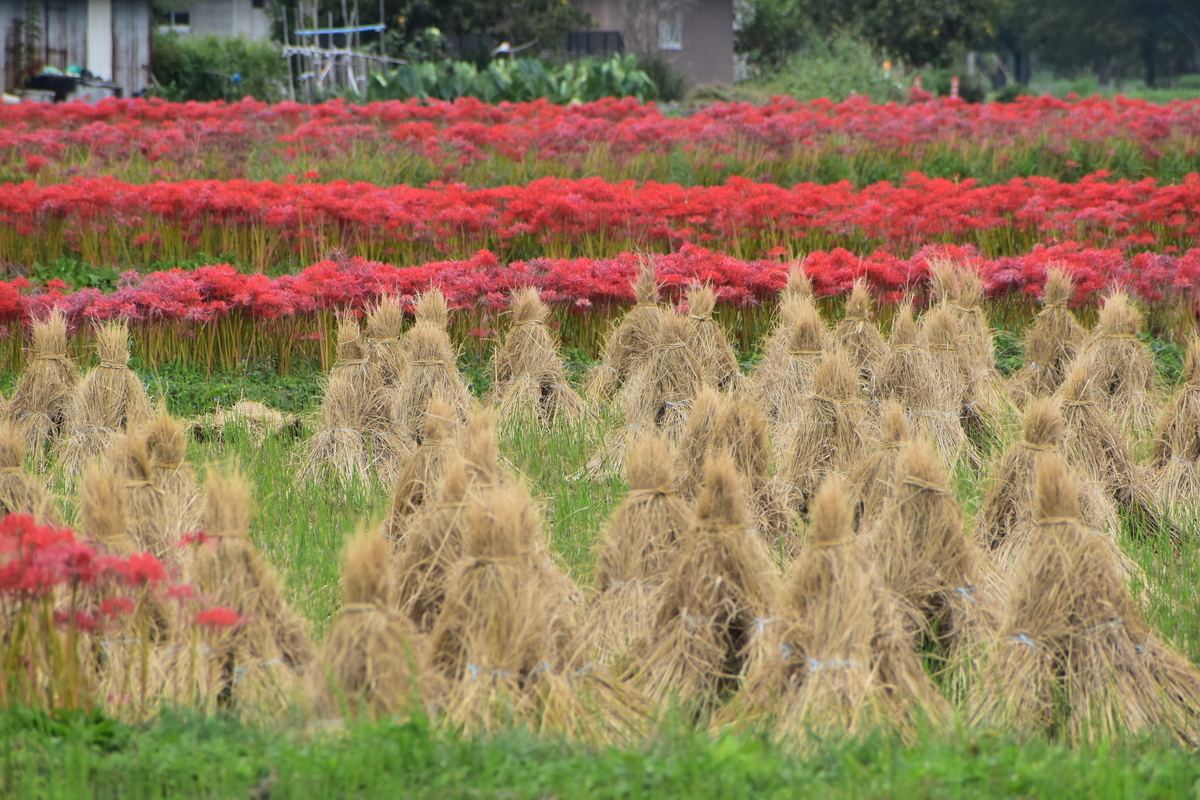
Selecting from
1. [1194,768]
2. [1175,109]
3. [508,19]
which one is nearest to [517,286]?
[1194,768]

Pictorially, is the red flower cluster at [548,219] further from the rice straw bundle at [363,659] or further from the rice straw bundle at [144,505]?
the rice straw bundle at [363,659]

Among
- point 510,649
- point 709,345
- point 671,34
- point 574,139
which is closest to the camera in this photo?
point 510,649

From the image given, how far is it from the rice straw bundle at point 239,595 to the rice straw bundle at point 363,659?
325 millimetres

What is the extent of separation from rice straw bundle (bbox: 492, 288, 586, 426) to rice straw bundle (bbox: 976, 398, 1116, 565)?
263 centimetres

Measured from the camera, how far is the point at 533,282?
838 cm

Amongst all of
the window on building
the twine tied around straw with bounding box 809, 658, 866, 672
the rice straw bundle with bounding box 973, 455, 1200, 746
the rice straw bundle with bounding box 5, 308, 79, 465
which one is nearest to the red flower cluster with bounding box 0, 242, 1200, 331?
the rice straw bundle with bounding box 5, 308, 79, 465

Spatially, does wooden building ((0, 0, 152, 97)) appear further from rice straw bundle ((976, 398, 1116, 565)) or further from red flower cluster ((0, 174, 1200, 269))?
rice straw bundle ((976, 398, 1116, 565))

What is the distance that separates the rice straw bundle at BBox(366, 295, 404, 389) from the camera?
6602 mm

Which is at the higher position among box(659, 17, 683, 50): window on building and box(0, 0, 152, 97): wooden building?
box(659, 17, 683, 50): window on building

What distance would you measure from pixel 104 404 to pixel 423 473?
224cm

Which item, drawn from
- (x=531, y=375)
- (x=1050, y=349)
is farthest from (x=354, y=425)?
(x=1050, y=349)

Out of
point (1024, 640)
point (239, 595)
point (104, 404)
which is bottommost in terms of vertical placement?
point (1024, 640)

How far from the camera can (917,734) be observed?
11.9 ft

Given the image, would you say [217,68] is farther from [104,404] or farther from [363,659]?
[363,659]
